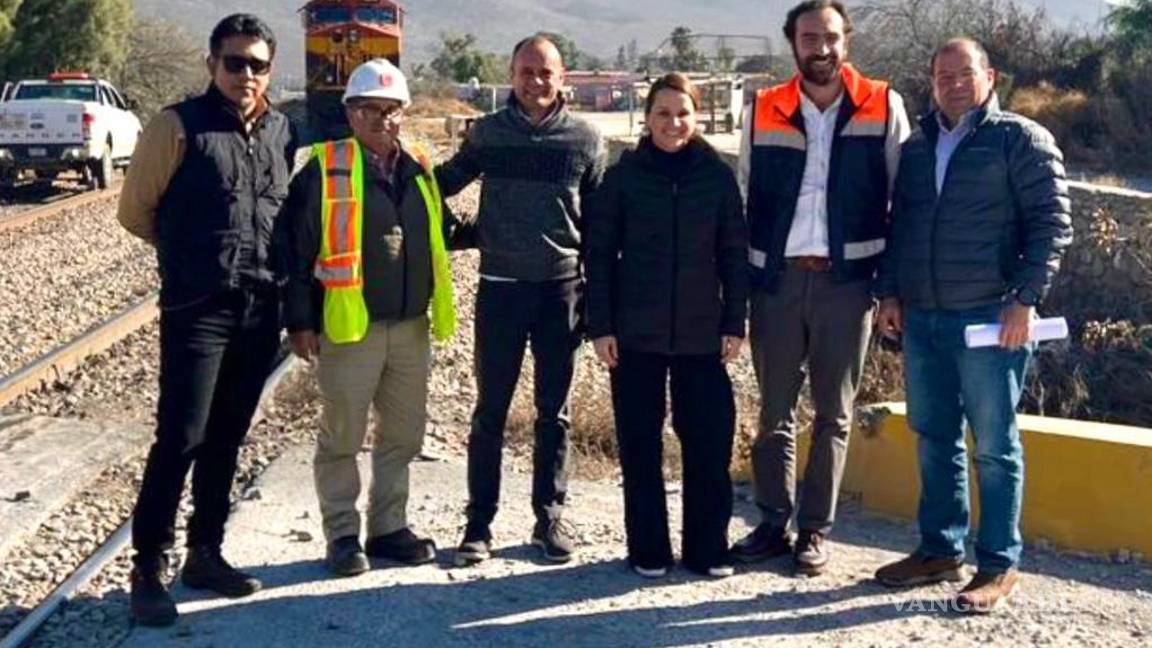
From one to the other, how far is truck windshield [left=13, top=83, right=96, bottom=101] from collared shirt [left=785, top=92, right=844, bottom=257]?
74.1 ft

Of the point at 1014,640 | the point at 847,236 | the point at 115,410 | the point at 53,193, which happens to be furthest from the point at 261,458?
the point at 53,193

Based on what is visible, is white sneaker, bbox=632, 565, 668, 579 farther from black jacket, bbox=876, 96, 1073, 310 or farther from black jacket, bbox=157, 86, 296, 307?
black jacket, bbox=157, 86, 296, 307

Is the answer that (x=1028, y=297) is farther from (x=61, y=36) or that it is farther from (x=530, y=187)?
(x=61, y=36)

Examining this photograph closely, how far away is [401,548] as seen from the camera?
21.2 feet

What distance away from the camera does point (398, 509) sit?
650 centimetres

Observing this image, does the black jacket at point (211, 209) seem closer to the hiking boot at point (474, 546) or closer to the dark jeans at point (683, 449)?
the hiking boot at point (474, 546)

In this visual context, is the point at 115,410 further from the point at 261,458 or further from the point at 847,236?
the point at 847,236

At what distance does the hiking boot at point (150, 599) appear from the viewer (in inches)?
226

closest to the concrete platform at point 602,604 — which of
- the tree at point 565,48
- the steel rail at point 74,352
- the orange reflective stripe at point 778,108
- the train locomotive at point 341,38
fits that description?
the orange reflective stripe at point 778,108

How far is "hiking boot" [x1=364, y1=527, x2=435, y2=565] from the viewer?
645cm

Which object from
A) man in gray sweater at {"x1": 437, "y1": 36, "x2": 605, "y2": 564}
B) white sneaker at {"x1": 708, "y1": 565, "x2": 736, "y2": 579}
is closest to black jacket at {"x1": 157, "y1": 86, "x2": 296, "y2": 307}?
man in gray sweater at {"x1": 437, "y1": 36, "x2": 605, "y2": 564}

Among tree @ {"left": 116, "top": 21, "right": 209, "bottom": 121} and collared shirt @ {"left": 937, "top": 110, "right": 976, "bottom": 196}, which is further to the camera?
tree @ {"left": 116, "top": 21, "right": 209, "bottom": 121}

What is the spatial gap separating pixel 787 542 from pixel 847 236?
1331 mm

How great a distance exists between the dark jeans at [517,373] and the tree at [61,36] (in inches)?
1497
